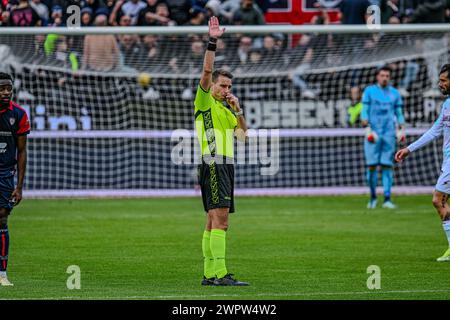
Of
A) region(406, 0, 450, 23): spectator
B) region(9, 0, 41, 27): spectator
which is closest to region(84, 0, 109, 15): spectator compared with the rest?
region(9, 0, 41, 27): spectator

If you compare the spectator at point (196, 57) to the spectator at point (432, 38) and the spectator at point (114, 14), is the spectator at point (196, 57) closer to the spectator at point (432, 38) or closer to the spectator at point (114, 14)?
the spectator at point (114, 14)

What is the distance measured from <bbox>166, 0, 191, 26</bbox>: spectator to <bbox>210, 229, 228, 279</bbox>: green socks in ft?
44.7

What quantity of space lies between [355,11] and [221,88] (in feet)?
44.2

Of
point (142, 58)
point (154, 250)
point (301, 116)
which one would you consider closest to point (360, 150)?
point (301, 116)

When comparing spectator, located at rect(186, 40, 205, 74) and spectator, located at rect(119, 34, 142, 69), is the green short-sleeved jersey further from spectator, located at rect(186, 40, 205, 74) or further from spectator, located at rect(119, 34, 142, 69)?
spectator, located at rect(186, 40, 205, 74)

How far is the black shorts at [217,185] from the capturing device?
10969 mm

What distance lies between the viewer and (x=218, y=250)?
Answer: 36.0 ft

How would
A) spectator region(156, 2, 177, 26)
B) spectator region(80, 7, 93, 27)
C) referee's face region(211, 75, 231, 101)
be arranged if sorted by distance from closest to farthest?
1. referee's face region(211, 75, 231, 101)
2. spectator region(80, 7, 93, 27)
3. spectator region(156, 2, 177, 26)

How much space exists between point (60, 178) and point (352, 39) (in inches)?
288

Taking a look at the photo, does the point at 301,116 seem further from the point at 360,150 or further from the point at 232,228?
the point at 232,228

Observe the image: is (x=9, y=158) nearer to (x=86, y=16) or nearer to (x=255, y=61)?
(x=86, y=16)

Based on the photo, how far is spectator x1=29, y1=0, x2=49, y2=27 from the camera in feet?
71.5

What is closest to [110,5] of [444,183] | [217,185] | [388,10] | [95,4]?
[95,4]

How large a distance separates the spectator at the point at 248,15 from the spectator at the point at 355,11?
6.32ft
